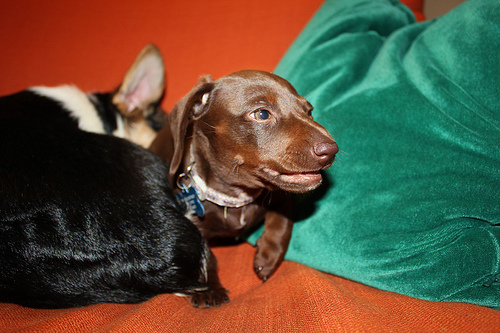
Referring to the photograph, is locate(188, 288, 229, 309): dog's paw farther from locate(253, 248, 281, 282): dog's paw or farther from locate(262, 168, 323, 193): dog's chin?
locate(262, 168, 323, 193): dog's chin

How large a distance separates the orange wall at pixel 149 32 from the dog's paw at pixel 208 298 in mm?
1568

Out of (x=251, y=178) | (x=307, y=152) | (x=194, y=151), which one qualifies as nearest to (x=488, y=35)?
(x=307, y=152)

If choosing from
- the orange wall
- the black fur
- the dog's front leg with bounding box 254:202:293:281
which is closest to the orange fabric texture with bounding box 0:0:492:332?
the orange wall

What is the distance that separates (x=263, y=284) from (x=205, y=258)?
0.34 m

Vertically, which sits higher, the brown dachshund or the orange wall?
the orange wall

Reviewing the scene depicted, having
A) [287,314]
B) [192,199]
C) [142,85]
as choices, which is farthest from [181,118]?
[142,85]

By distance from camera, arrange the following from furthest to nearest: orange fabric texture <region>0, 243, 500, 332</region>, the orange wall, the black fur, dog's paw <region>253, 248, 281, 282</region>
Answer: the orange wall → dog's paw <region>253, 248, 281, 282</region> → the black fur → orange fabric texture <region>0, 243, 500, 332</region>

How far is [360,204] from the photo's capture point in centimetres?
187

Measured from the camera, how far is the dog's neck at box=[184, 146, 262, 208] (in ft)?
6.42

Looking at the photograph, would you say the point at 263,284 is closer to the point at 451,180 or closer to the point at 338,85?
the point at 451,180

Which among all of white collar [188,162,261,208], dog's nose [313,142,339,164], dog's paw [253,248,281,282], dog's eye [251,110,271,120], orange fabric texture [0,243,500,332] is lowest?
dog's paw [253,248,281,282]

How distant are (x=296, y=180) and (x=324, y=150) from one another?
0.23 metres

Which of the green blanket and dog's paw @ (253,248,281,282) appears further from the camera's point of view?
dog's paw @ (253,248,281,282)

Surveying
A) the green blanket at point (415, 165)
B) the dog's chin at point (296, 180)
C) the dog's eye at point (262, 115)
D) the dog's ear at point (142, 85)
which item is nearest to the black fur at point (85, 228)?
the dog's chin at point (296, 180)
